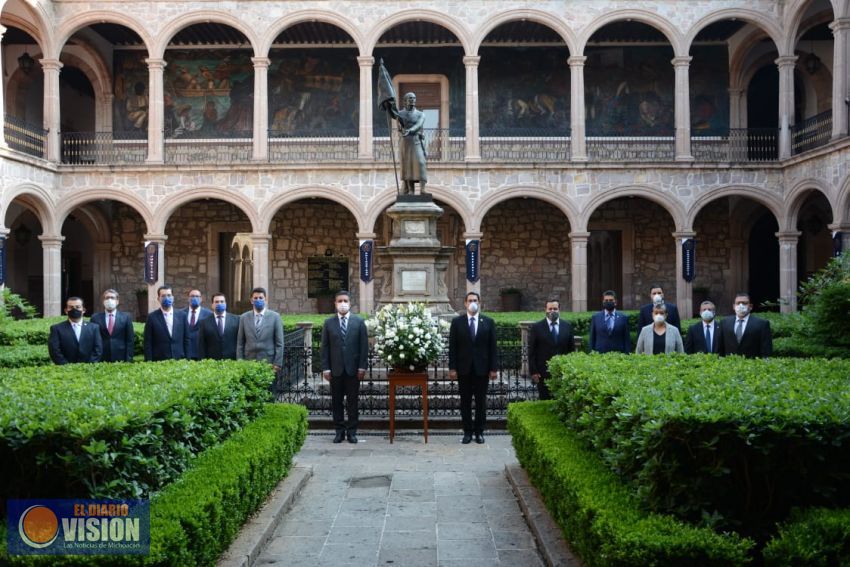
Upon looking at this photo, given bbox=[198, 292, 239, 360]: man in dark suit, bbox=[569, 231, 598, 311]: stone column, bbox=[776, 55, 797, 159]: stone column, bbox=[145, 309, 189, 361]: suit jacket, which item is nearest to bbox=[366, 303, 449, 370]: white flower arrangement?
bbox=[198, 292, 239, 360]: man in dark suit

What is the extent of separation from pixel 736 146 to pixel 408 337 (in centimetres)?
1822

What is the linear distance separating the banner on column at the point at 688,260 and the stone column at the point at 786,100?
3404 millimetres

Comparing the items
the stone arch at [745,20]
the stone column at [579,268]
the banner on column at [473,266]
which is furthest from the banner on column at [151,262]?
the stone arch at [745,20]

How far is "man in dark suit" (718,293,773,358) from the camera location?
8.91 m

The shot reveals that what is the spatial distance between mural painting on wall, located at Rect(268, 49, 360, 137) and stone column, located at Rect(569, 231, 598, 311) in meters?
7.94

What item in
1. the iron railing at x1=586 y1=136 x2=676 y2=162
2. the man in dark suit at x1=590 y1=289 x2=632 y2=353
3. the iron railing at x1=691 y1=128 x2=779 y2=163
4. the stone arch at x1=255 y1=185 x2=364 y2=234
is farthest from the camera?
the iron railing at x1=586 y1=136 x2=676 y2=162

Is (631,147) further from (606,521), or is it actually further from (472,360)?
(606,521)

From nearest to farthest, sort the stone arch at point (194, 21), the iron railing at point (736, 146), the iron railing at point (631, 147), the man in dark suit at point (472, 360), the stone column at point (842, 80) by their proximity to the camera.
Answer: the man in dark suit at point (472, 360), the stone column at point (842, 80), the stone arch at point (194, 21), the iron railing at point (736, 146), the iron railing at point (631, 147)

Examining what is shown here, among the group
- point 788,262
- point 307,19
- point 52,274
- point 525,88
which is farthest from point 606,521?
point 525,88

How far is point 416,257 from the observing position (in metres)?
11.9

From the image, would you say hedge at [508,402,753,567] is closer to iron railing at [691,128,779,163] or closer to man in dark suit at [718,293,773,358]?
man in dark suit at [718,293,773,358]

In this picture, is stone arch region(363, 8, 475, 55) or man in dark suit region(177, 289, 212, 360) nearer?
man in dark suit region(177, 289, 212, 360)

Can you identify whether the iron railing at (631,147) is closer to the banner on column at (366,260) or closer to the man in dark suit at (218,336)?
the banner on column at (366,260)

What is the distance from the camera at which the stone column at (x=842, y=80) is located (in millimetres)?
18375
